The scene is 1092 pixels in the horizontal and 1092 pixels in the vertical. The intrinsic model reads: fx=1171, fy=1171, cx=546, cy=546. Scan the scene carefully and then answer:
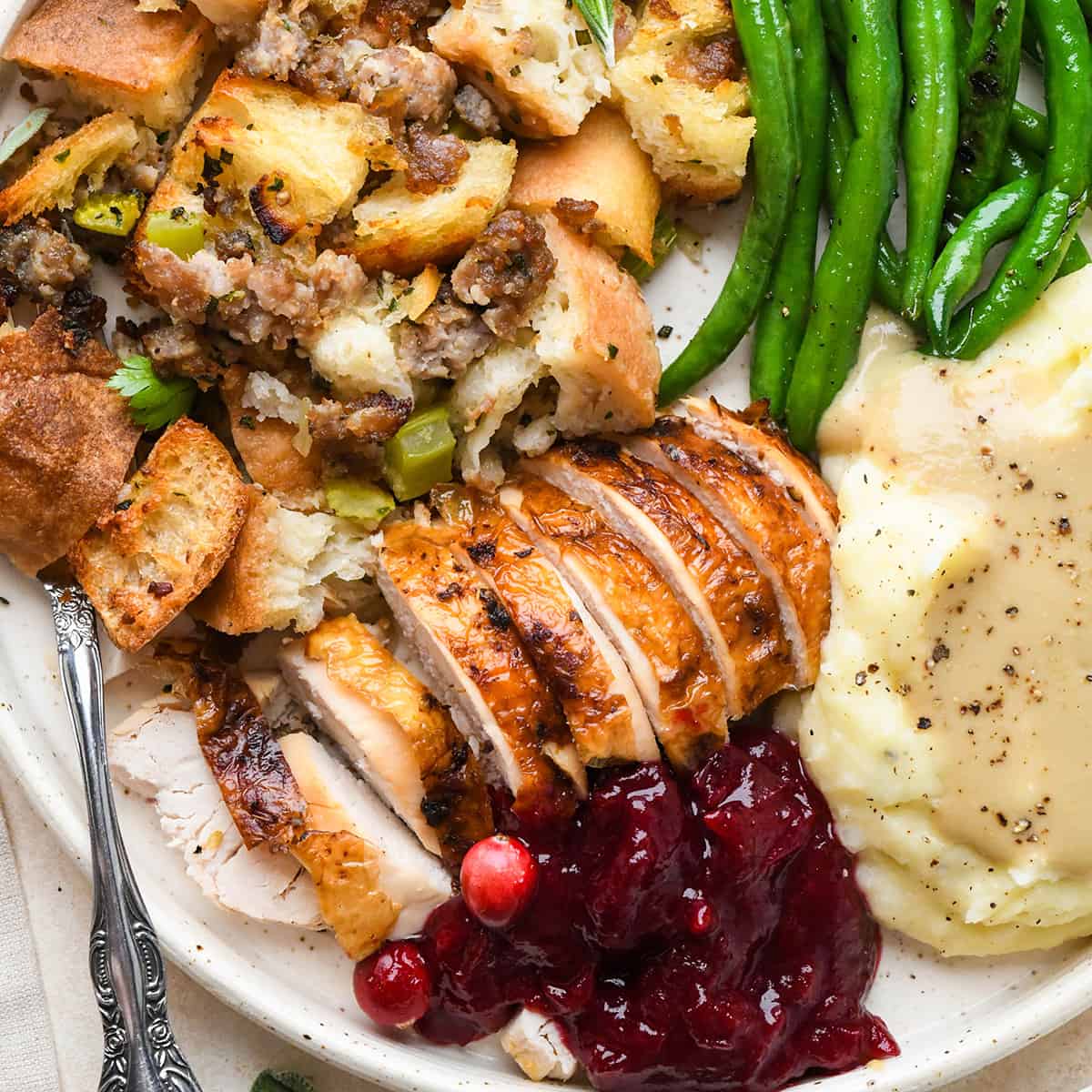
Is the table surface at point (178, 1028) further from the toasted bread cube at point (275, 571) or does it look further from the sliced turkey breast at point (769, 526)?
the sliced turkey breast at point (769, 526)

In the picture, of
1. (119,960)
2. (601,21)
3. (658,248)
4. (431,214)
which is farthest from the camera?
(658,248)

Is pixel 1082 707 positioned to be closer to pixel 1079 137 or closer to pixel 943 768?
pixel 943 768

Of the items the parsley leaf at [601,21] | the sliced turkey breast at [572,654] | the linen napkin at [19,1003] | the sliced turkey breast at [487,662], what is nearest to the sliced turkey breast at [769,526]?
the sliced turkey breast at [572,654]

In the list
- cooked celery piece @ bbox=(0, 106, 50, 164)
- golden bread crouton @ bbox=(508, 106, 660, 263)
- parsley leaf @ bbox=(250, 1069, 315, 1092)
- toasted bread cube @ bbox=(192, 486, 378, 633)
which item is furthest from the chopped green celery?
parsley leaf @ bbox=(250, 1069, 315, 1092)

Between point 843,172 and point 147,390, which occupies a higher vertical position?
point 843,172

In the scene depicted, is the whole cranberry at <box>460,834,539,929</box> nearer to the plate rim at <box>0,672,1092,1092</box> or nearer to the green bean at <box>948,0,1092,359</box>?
the plate rim at <box>0,672,1092,1092</box>

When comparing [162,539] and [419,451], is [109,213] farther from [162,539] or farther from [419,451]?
[419,451]

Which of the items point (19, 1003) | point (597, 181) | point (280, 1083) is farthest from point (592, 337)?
point (19, 1003)
